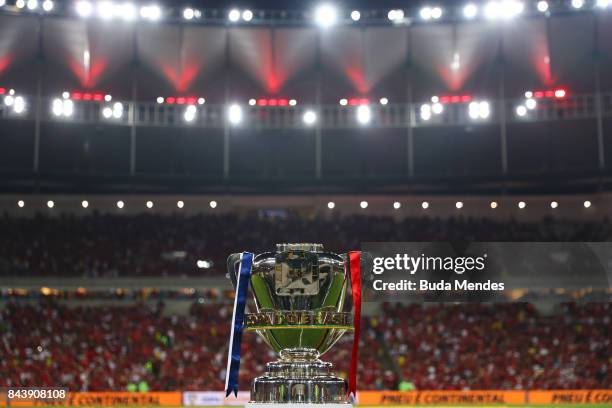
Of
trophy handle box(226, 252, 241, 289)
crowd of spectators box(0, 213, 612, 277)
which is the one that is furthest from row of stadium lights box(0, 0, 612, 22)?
trophy handle box(226, 252, 241, 289)

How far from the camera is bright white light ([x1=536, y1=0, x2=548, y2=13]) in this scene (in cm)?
4502

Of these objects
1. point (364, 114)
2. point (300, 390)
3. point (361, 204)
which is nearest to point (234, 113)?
point (364, 114)

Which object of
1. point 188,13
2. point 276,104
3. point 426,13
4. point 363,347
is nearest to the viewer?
point 363,347

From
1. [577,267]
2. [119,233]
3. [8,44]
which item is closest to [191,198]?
[119,233]

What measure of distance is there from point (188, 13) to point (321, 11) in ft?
21.5

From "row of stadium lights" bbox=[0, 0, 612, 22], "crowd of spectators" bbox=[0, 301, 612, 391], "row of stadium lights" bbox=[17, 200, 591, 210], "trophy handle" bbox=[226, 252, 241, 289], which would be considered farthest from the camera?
"row of stadium lights" bbox=[17, 200, 591, 210]

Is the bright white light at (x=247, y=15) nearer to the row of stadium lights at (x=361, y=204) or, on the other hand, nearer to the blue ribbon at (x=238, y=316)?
the row of stadium lights at (x=361, y=204)

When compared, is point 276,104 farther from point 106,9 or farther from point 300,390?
point 300,390

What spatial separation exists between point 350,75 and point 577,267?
1477 inches

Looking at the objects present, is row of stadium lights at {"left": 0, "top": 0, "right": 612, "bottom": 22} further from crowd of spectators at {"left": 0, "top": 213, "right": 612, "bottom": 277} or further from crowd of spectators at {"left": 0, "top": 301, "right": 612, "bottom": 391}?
crowd of spectators at {"left": 0, "top": 301, "right": 612, "bottom": 391}

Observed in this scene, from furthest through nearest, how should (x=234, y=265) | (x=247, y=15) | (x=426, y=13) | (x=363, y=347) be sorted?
1. (x=247, y=15)
2. (x=426, y=13)
3. (x=363, y=347)
4. (x=234, y=265)

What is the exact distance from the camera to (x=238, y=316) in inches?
249

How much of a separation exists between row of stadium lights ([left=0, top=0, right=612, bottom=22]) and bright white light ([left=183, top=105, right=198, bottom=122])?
4.39m

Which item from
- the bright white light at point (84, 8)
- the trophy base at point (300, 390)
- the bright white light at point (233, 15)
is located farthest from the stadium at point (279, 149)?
the trophy base at point (300, 390)
